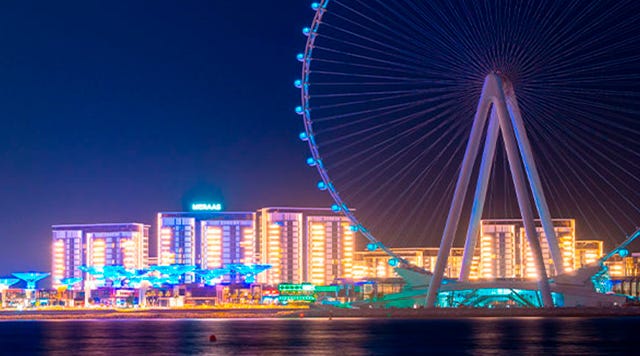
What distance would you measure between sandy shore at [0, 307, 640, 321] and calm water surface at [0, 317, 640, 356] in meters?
1.51

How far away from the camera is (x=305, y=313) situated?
154000mm

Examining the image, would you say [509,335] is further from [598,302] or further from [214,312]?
[214,312]

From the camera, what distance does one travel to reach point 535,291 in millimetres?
120188

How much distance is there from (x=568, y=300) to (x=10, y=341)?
172ft

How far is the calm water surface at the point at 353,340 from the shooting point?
77438 mm

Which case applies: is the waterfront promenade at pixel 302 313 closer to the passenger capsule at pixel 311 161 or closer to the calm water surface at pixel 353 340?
the calm water surface at pixel 353 340

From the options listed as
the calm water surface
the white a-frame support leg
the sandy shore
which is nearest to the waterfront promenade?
the sandy shore

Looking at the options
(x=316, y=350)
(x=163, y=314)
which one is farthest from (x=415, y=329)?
(x=163, y=314)

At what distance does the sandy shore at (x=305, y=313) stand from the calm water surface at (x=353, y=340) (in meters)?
1.51

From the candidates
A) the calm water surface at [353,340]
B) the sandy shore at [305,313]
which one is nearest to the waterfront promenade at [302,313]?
the sandy shore at [305,313]

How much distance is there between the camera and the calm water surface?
254 ft

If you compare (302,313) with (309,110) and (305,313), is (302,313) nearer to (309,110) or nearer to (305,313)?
(305,313)

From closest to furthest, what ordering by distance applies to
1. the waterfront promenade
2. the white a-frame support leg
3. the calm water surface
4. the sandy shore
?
the calm water surface
the white a-frame support leg
the sandy shore
the waterfront promenade

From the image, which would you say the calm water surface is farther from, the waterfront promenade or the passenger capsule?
the passenger capsule
